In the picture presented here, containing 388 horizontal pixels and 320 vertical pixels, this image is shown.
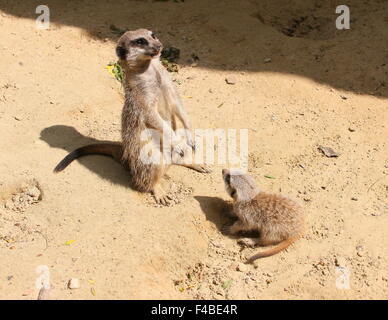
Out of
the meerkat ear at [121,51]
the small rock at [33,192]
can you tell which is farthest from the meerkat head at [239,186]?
the small rock at [33,192]

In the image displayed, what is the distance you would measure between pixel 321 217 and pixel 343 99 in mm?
1403

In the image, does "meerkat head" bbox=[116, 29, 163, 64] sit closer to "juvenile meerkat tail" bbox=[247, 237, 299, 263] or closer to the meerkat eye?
the meerkat eye

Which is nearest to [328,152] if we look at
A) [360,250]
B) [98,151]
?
[360,250]

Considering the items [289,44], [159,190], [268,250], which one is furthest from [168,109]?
[289,44]

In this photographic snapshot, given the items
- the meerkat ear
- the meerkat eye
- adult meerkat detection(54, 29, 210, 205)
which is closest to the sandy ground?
adult meerkat detection(54, 29, 210, 205)

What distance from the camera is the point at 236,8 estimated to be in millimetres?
5168

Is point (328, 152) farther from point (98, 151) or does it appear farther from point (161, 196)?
point (98, 151)

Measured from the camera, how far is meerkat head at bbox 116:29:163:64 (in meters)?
3.15

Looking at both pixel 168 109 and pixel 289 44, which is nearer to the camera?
pixel 168 109

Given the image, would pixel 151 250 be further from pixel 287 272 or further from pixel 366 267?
pixel 366 267

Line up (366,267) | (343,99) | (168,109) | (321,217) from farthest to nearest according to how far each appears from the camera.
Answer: (343,99) < (168,109) < (321,217) < (366,267)

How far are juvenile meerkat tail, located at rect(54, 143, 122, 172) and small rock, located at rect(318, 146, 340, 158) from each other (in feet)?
4.91

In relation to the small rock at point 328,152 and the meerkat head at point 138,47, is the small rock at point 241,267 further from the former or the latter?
the meerkat head at point 138,47

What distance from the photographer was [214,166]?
3656mm
